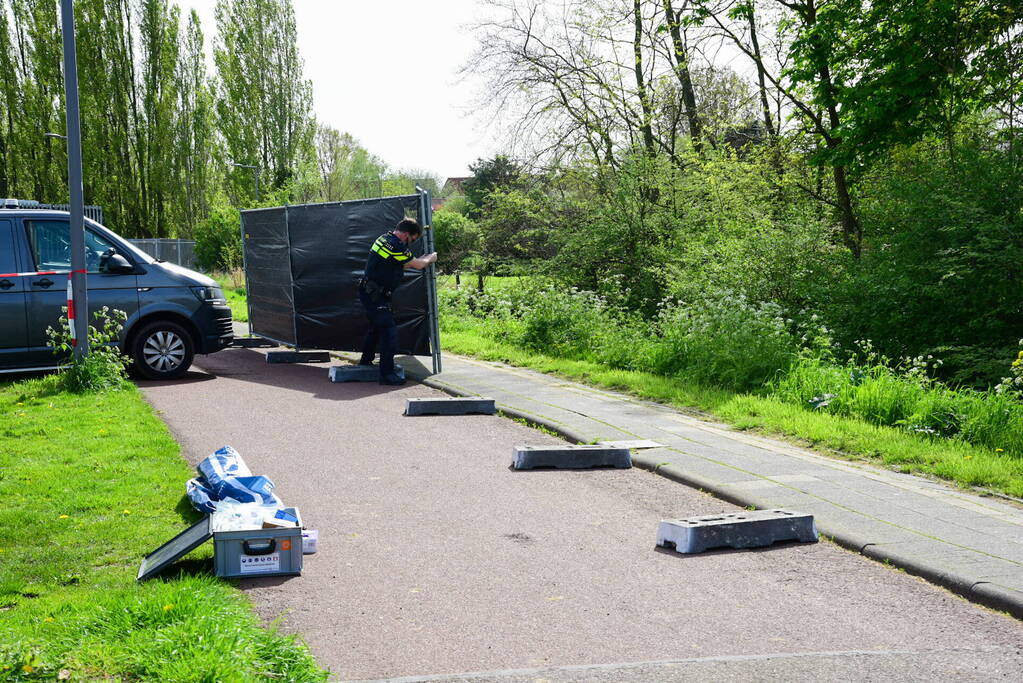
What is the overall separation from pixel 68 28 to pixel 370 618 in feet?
31.2

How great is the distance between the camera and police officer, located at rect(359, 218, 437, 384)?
11953 millimetres

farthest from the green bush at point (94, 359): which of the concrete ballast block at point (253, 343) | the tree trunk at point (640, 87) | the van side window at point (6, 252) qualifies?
the tree trunk at point (640, 87)

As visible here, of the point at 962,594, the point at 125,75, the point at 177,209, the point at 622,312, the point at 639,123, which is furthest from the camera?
the point at 177,209

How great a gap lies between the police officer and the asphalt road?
14.6ft

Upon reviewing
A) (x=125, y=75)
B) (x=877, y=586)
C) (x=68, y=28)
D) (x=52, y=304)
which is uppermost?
(x=125, y=75)

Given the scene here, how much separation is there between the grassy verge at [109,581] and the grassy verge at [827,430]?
5.16 meters

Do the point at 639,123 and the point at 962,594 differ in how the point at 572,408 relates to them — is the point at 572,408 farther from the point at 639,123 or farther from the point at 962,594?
the point at 639,123

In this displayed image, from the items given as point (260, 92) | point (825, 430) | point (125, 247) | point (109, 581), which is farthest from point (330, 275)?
point (260, 92)

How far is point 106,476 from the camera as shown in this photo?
6688 mm

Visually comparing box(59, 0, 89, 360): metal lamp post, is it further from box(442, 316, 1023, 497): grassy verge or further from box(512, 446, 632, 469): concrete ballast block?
box(512, 446, 632, 469): concrete ballast block

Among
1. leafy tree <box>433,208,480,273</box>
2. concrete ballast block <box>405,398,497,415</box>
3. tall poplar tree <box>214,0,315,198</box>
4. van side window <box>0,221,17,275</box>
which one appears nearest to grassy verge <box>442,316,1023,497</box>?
concrete ballast block <box>405,398,497,415</box>

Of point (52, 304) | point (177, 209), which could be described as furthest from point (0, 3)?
point (52, 304)

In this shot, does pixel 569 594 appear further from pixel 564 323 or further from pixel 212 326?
pixel 564 323

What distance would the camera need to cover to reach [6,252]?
11445mm
